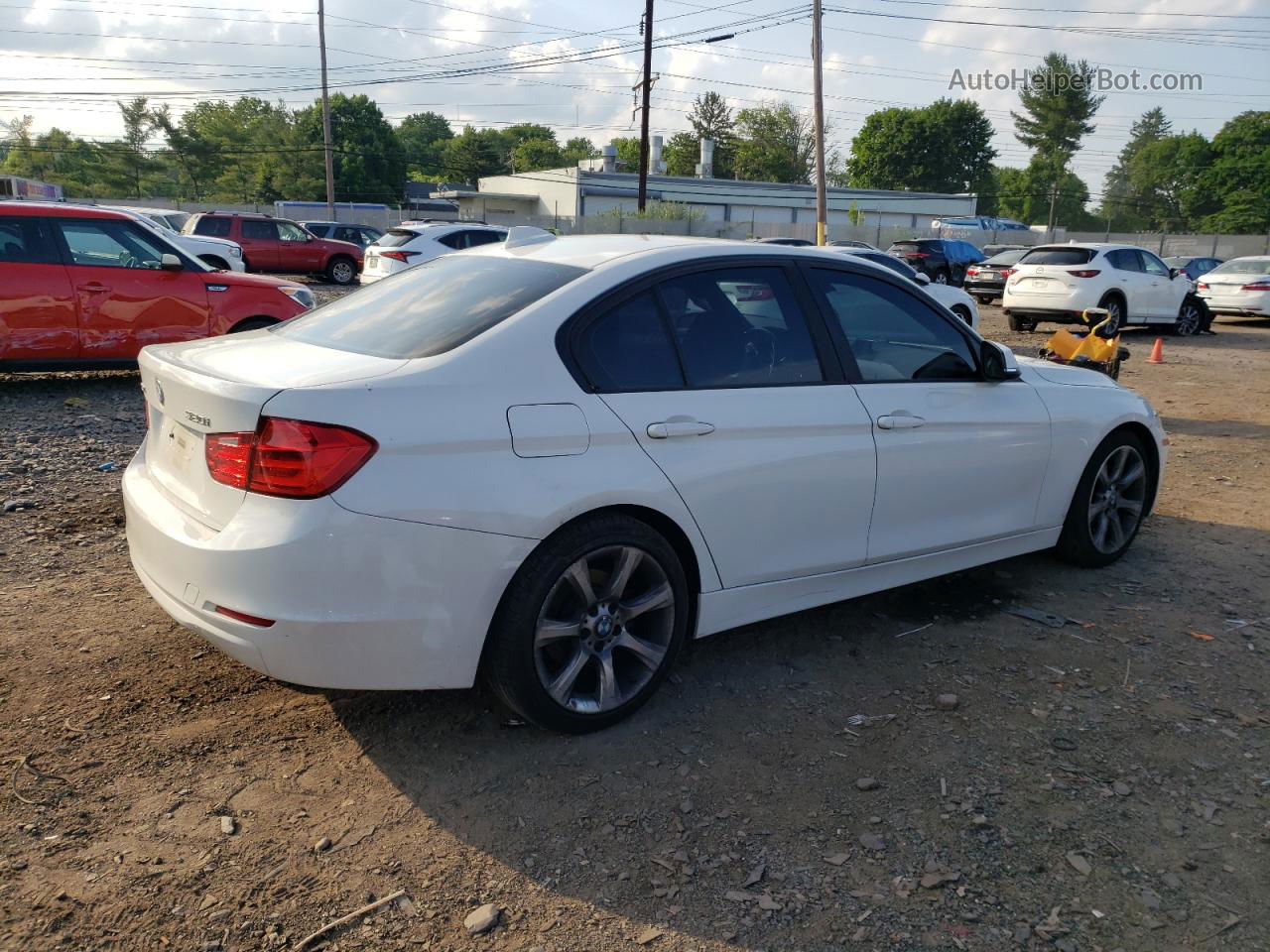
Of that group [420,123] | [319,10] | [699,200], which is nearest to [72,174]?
[319,10]

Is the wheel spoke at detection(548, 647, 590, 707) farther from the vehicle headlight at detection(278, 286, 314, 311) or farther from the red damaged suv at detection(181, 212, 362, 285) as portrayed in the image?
the red damaged suv at detection(181, 212, 362, 285)

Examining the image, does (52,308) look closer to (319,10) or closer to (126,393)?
(126,393)

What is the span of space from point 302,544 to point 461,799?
35.8 inches

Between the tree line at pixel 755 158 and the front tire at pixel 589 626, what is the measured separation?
76080 millimetres

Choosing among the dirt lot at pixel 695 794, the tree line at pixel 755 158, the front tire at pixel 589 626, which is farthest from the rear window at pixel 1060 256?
the tree line at pixel 755 158

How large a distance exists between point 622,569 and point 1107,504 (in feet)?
10.2

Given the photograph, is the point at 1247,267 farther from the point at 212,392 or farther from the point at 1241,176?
the point at 1241,176

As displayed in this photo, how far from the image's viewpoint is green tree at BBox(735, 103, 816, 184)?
98625 mm

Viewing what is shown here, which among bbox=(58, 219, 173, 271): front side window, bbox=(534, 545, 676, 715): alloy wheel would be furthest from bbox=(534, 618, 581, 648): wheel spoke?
bbox=(58, 219, 173, 271): front side window

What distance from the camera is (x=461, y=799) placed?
118 inches

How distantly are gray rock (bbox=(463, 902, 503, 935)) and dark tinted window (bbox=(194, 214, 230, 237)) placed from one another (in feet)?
78.6

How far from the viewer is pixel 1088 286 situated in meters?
16.6

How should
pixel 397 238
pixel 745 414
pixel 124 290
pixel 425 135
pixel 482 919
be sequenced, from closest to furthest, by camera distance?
pixel 482 919, pixel 745 414, pixel 124 290, pixel 397 238, pixel 425 135

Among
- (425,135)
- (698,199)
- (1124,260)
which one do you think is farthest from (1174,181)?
(1124,260)
